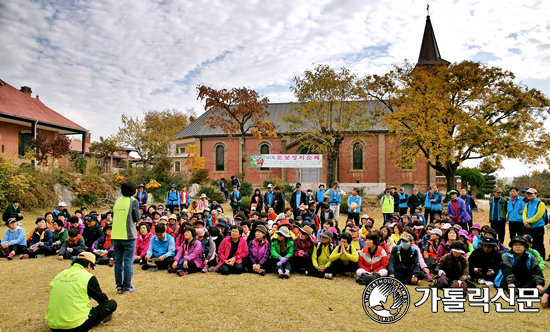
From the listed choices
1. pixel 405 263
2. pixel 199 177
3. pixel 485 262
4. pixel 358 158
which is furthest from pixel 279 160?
pixel 485 262

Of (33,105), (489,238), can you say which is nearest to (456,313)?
(489,238)

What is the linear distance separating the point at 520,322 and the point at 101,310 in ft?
17.6

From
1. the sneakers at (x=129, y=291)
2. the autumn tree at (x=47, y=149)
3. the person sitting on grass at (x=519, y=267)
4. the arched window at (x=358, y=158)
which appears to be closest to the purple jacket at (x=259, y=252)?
the sneakers at (x=129, y=291)

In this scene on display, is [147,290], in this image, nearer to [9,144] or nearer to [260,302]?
[260,302]

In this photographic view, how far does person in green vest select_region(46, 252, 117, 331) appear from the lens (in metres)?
3.70

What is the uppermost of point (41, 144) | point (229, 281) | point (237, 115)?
point (237, 115)

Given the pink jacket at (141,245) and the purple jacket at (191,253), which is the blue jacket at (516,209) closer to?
the purple jacket at (191,253)

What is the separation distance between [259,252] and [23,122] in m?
20.7

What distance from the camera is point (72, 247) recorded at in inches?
318

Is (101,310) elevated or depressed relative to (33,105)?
depressed

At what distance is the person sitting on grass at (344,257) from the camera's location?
6.46 metres

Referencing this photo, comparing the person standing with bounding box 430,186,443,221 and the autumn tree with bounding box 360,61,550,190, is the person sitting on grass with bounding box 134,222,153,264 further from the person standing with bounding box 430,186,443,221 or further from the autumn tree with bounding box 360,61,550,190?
the autumn tree with bounding box 360,61,550,190

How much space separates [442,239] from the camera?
6949mm

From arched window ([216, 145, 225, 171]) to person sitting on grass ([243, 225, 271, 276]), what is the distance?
2437 cm
